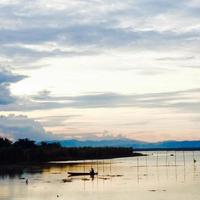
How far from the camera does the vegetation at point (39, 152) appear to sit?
391ft

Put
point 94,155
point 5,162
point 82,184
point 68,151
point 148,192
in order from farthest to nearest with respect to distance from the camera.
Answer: point 94,155 → point 68,151 → point 5,162 → point 82,184 → point 148,192

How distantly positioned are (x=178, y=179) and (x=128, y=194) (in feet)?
63.3

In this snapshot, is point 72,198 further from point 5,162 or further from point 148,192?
point 5,162

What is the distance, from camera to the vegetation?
119 metres

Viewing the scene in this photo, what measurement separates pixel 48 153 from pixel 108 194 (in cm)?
7896

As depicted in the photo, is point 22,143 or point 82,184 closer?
point 82,184

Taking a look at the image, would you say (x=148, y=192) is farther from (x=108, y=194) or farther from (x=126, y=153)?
(x=126, y=153)

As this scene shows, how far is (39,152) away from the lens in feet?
408

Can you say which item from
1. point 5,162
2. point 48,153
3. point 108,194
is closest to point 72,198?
point 108,194

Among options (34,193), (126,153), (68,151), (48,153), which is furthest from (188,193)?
(126,153)

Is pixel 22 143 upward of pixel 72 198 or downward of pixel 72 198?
upward

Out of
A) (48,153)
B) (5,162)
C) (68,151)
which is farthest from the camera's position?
(68,151)

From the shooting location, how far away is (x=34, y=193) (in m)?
54.7

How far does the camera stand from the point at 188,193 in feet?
171
